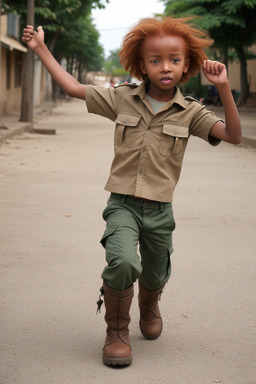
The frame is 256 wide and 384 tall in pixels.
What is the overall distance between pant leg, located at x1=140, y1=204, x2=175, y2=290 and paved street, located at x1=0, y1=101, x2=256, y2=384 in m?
0.36

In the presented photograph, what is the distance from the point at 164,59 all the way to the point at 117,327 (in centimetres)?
132

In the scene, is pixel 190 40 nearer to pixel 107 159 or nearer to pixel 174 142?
pixel 174 142

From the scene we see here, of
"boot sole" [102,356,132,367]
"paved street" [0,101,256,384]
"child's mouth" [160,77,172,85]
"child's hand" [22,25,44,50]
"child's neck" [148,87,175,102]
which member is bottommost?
"paved street" [0,101,256,384]

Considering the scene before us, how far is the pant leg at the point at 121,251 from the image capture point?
10.8 ft

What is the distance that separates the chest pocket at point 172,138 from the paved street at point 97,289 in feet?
3.28

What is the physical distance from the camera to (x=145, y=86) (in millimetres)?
3682

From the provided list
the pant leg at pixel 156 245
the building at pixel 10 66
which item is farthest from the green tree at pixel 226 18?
the pant leg at pixel 156 245

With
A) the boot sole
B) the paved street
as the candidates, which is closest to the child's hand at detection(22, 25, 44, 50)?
the paved street

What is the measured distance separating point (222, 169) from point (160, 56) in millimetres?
8371

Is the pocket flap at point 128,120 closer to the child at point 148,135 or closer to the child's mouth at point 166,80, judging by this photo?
the child at point 148,135

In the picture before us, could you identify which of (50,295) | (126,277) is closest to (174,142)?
(126,277)

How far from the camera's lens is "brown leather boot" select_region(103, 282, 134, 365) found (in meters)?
3.39

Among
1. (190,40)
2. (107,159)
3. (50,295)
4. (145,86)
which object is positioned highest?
(190,40)

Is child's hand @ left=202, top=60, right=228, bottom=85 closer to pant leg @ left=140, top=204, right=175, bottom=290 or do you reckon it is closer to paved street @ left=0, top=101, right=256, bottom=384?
pant leg @ left=140, top=204, right=175, bottom=290
